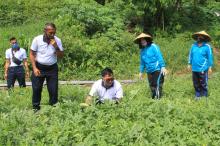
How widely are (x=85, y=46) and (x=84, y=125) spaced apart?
37.6ft

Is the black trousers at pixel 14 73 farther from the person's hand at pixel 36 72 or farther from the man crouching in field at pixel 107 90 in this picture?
the man crouching in field at pixel 107 90

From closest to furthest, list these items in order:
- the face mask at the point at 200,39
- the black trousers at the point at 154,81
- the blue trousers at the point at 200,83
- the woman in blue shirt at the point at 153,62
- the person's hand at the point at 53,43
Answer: the person's hand at the point at 53,43, the woman in blue shirt at the point at 153,62, the black trousers at the point at 154,81, the face mask at the point at 200,39, the blue trousers at the point at 200,83

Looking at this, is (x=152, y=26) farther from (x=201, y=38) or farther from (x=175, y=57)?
(x=201, y=38)

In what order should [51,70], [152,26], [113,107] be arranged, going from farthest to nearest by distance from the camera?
[152,26] → [51,70] → [113,107]

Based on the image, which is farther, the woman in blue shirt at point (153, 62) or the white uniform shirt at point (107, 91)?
the woman in blue shirt at point (153, 62)

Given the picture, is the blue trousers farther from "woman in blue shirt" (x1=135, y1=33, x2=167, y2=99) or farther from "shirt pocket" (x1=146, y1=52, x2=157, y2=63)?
"shirt pocket" (x1=146, y1=52, x2=157, y2=63)

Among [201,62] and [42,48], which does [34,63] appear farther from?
[201,62]

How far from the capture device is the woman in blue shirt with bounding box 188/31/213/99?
36.3 ft

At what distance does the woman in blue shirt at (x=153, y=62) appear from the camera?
1059 cm

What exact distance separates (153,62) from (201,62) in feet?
3.96

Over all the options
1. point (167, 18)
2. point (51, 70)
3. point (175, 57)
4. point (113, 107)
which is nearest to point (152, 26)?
point (167, 18)

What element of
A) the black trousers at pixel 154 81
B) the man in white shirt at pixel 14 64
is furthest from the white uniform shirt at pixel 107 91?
the man in white shirt at pixel 14 64

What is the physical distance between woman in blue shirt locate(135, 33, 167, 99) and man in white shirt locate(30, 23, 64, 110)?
2178 millimetres

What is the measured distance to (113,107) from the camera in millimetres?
7676
